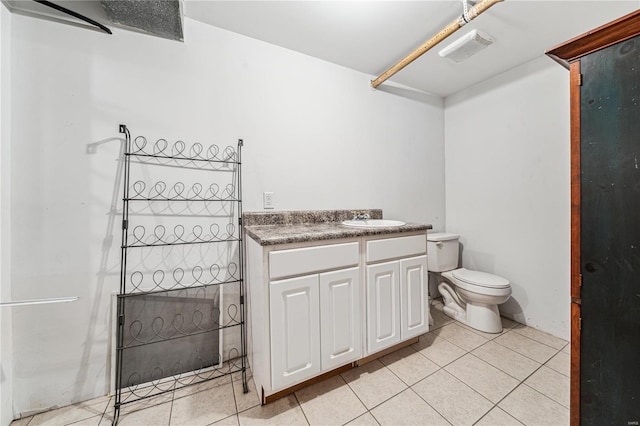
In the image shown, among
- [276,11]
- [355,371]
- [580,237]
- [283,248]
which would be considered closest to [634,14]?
[580,237]

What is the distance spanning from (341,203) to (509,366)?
161cm

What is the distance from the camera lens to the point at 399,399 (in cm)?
130

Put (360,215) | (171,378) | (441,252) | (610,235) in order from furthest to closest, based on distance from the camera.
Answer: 1. (441,252)
2. (360,215)
3. (171,378)
4. (610,235)

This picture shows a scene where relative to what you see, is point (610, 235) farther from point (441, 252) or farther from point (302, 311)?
point (441, 252)

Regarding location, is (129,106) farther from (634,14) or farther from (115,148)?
(634,14)

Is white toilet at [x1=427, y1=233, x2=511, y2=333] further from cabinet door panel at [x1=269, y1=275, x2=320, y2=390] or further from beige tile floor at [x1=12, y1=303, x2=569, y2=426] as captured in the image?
cabinet door panel at [x1=269, y1=275, x2=320, y2=390]

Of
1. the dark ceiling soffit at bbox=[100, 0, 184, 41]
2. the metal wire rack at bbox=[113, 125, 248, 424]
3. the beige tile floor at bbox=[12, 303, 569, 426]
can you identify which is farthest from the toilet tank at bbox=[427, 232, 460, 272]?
the dark ceiling soffit at bbox=[100, 0, 184, 41]

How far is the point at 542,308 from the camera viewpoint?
1.99m

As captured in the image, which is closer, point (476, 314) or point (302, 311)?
point (302, 311)

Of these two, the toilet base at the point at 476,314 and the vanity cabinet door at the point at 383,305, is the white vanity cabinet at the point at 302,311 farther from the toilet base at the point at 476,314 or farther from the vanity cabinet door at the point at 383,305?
the toilet base at the point at 476,314

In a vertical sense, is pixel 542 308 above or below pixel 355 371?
above

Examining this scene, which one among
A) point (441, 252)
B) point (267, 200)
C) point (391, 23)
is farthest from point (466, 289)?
point (391, 23)

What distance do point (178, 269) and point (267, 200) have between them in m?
0.73

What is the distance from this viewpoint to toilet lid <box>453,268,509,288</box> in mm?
1892
